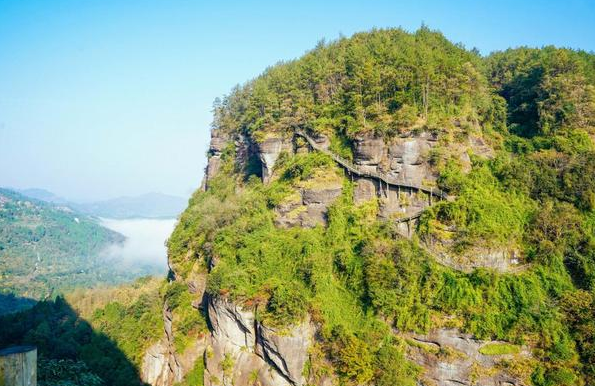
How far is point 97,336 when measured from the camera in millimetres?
47094

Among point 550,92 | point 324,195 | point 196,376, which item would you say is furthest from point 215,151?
point 550,92

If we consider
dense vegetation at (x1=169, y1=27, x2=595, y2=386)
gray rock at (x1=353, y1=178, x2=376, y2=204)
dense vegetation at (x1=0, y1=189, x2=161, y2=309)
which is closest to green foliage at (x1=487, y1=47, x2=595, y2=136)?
dense vegetation at (x1=169, y1=27, x2=595, y2=386)

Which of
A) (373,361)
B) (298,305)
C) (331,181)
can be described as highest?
(331,181)

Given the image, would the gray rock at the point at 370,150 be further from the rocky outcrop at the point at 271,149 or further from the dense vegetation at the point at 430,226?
the rocky outcrop at the point at 271,149

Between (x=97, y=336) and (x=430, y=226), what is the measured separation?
125 feet

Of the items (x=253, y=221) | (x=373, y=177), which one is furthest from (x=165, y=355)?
(x=373, y=177)

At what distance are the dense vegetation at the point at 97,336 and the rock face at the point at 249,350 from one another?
333 inches

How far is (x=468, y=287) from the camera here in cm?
3086

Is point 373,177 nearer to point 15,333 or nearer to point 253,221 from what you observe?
point 253,221

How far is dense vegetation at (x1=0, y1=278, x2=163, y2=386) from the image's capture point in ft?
126

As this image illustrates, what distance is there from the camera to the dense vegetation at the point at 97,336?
126ft

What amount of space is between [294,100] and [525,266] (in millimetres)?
28746

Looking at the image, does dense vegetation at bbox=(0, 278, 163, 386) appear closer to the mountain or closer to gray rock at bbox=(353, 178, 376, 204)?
the mountain

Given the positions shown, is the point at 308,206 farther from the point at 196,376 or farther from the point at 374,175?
the point at 196,376
